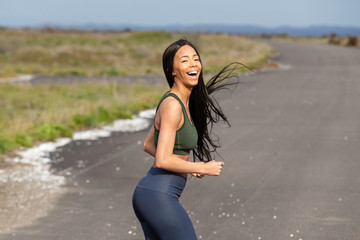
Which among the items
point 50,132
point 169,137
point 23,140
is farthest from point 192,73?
point 50,132

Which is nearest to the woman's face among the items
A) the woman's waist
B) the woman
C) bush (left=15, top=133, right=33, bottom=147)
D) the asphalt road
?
the woman

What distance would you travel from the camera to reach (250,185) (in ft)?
27.2

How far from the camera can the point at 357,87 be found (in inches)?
893

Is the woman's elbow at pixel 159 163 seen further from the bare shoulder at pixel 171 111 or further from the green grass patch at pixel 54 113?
the green grass patch at pixel 54 113

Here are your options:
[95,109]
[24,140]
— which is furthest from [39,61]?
[24,140]

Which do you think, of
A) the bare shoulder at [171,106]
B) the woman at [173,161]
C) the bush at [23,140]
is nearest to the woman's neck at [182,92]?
the woman at [173,161]

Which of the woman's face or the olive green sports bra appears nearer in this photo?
the olive green sports bra

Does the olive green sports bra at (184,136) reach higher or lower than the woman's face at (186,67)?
lower

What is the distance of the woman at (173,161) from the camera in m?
3.17

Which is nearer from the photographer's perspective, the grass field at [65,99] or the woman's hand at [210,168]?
the woman's hand at [210,168]

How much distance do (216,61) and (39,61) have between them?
16327 mm

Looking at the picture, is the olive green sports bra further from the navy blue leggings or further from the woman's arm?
the navy blue leggings

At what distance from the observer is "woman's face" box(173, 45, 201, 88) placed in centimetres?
336

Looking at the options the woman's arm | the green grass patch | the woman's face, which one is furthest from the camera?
the green grass patch
